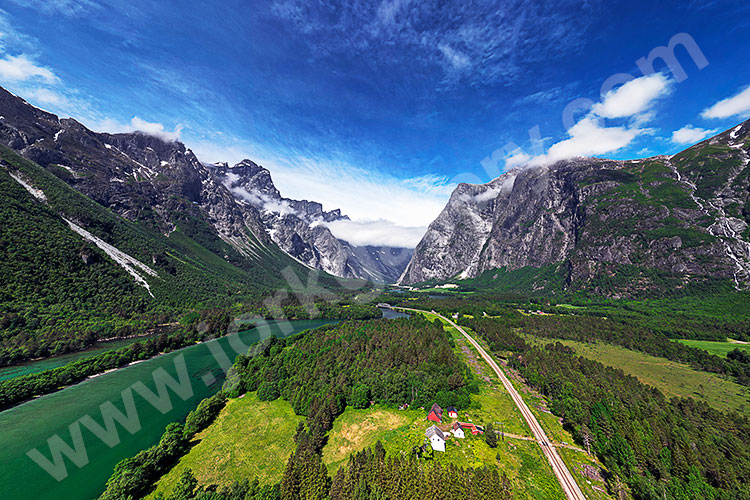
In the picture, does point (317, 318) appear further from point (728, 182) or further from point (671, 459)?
point (728, 182)

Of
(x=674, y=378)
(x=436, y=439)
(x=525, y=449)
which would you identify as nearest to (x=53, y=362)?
(x=436, y=439)

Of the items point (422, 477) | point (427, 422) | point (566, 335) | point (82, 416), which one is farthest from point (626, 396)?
point (82, 416)

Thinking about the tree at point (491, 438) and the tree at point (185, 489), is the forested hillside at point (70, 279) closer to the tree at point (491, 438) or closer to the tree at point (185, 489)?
the tree at point (185, 489)

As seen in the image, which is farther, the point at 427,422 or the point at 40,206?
the point at 40,206

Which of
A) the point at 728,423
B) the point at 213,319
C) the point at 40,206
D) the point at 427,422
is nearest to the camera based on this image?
the point at 728,423

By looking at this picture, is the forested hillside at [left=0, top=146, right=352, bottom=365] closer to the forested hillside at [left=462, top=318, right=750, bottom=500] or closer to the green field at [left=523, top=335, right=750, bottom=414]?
the forested hillside at [left=462, top=318, right=750, bottom=500]

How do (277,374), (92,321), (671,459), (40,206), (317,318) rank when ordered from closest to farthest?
(671,459)
(277,374)
(92,321)
(40,206)
(317,318)
